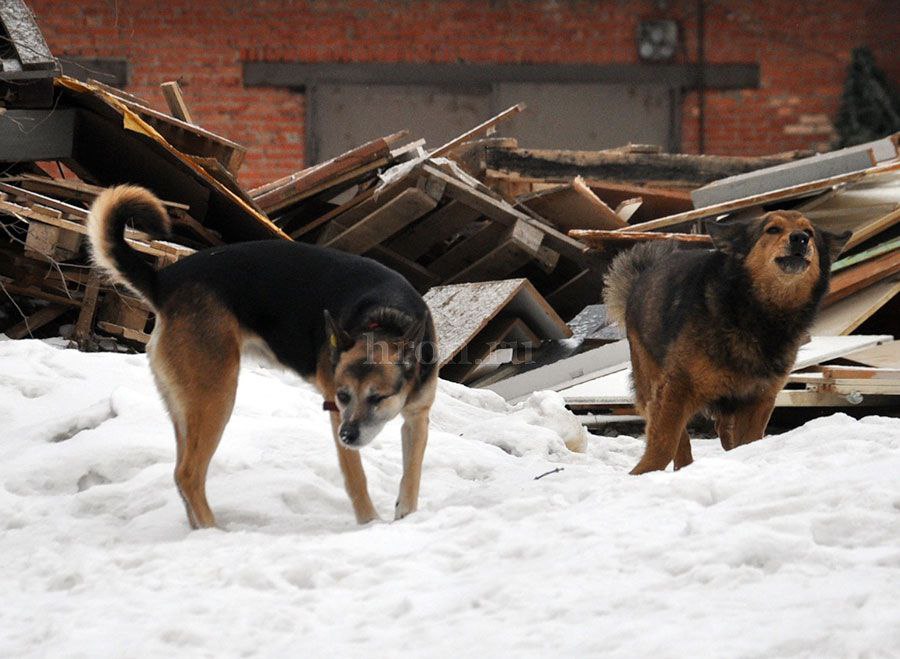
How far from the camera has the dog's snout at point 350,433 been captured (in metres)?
4.50

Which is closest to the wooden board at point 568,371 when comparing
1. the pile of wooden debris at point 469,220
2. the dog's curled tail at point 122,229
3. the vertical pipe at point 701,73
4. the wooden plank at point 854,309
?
the pile of wooden debris at point 469,220

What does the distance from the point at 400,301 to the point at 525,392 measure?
3.46m

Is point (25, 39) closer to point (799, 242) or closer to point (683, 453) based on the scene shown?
point (683, 453)

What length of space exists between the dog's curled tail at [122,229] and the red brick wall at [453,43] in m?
10.7

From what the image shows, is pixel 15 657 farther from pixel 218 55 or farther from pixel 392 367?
pixel 218 55

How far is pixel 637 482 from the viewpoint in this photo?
4312 millimetres

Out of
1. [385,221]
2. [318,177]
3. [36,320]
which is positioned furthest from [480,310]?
[36,320]

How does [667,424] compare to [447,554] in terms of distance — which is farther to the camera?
[667,424]

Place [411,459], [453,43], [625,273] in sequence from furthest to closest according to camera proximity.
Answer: [453,43] < [625,273] < [411,459]

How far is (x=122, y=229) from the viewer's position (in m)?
4.80

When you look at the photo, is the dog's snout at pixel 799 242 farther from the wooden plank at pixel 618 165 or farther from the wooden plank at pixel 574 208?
the wooden plank at pixel 618 165

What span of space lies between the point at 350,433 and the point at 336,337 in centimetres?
37

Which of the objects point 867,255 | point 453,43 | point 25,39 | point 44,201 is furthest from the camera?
point 453,43

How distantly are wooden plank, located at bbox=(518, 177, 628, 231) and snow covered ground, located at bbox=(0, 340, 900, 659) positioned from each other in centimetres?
467
